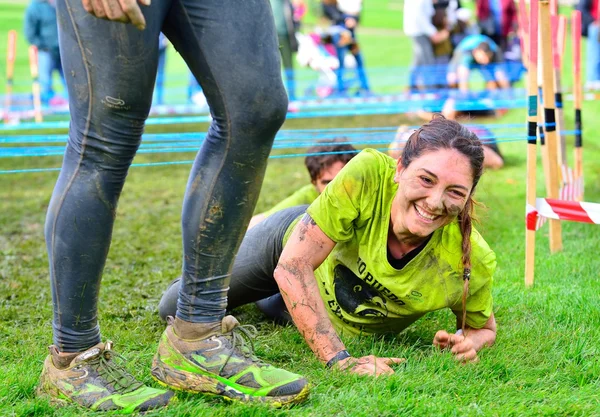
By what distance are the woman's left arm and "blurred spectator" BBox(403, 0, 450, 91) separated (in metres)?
7.97

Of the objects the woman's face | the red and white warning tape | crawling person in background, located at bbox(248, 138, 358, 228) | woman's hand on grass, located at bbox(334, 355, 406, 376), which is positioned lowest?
woman's hand on grass, located at bbox(334, 355, 406, 376)

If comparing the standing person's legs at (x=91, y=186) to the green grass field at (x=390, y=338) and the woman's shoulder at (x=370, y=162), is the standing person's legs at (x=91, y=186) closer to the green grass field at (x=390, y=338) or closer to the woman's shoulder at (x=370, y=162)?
the green grass field at (x=390, y=338)

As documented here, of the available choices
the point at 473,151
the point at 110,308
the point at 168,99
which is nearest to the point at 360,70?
the point at 168,99

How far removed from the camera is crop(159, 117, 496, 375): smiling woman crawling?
8.83ft

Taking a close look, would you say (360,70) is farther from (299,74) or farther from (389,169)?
(389,169)

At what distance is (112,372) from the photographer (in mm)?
2404

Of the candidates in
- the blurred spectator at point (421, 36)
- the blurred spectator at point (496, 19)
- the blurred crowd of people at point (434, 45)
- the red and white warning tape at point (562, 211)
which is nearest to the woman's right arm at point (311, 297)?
the red and white warning tape at point (562, 211)

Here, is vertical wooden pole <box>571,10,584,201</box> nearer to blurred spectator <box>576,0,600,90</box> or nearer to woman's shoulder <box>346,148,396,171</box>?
woman's shoulder <box>346,148,396,171</box>

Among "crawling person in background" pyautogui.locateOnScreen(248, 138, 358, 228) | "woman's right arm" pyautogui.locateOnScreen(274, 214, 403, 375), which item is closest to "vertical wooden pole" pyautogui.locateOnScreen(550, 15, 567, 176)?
"crawling person in background" pyautogui.locateOnScreen(248, 138, 358, 228)

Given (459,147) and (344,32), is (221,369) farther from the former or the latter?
(344,32)

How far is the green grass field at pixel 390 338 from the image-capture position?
2488 mm

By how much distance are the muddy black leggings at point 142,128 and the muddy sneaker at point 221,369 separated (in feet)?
0.34

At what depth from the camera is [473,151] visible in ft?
8.87

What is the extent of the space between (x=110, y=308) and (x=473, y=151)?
6.34ft
